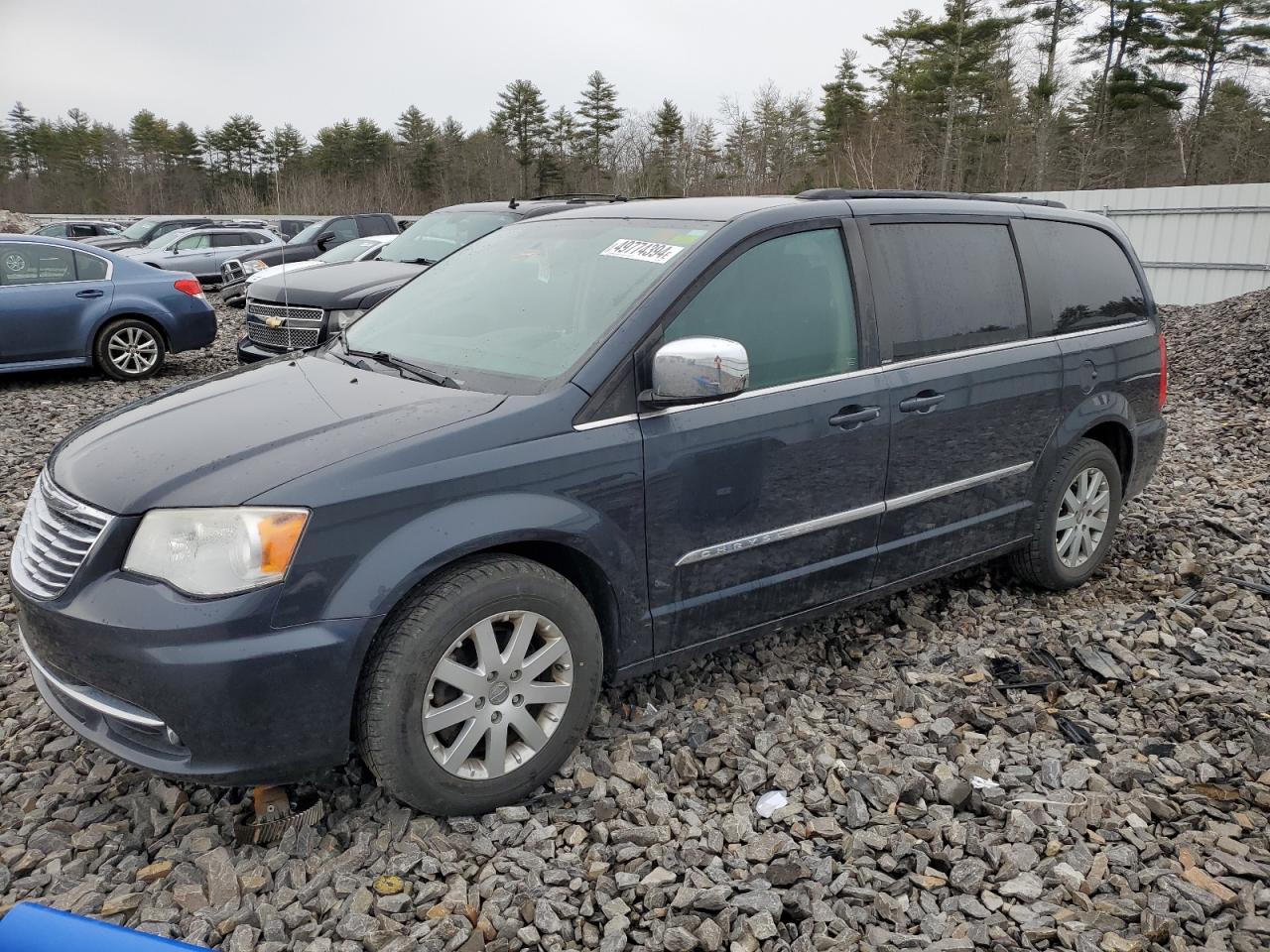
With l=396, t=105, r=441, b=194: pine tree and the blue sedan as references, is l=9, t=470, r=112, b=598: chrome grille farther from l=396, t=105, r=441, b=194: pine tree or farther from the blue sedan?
l=396, t=105, r=441, b=194: pine tree

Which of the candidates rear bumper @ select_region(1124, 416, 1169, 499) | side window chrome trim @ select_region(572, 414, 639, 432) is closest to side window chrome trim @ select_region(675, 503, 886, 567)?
side window chrome trim @ select_region(572, 414, 639, 432)

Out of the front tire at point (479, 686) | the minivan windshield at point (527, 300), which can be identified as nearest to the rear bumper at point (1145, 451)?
the minivan windshield at point (527, 300)

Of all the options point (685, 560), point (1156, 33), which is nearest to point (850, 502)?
point (685, 560)

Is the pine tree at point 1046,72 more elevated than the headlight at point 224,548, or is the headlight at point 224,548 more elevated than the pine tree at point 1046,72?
the pine tree at point 1046,72

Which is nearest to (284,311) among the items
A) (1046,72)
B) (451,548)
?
(451,548)

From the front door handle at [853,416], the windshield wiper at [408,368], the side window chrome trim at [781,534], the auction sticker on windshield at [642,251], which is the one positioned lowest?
the side window chrome trim at [781,534]

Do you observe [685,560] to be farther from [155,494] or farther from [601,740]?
[155,494]

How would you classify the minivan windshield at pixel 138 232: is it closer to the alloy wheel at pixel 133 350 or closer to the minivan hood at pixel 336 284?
the alloy wheel at pixel 133 350

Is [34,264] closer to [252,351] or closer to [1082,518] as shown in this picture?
[252,351]

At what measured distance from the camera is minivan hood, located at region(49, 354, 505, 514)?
2564 millimetres

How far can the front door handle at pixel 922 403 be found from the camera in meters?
3.66

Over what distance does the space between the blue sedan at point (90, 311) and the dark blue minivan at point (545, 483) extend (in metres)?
7.22

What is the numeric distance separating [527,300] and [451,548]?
122 centimetres

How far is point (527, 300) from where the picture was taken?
3.50 metres
